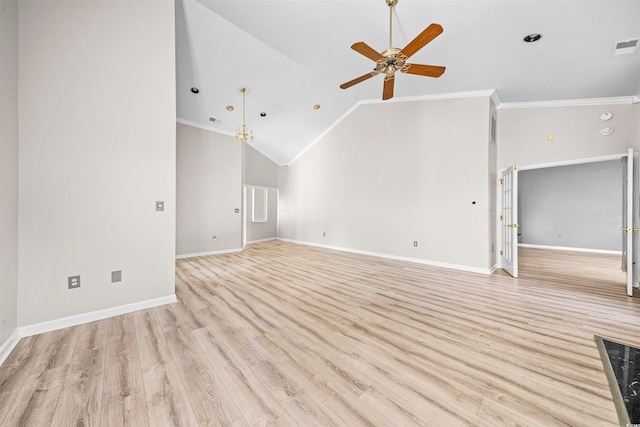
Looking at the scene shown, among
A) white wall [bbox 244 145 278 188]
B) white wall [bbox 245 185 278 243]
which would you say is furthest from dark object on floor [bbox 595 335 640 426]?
white wall [bbox 244 145 278 188]

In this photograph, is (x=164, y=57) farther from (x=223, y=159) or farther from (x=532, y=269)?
(x=532, y=269)

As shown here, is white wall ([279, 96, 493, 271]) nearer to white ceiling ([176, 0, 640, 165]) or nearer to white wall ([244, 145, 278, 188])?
white ceiling ([176, 0, 640, 165])

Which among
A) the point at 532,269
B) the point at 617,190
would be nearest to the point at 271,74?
the point at 532,269

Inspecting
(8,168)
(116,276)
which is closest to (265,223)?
(116,276)

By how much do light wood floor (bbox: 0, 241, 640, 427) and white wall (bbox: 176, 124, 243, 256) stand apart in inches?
113

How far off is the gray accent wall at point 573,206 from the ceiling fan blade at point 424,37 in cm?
768

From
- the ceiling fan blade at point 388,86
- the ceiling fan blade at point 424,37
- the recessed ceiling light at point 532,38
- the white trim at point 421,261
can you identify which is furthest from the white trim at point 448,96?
the white trim at point 421,261

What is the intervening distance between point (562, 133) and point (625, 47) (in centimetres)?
155

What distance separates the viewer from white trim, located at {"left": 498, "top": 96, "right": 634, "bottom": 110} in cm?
402

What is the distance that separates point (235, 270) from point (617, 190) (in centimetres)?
988

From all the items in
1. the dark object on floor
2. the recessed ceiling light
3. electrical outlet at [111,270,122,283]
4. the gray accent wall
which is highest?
the recessed ceiling light

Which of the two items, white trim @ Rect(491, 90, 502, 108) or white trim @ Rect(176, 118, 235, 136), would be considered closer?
white trim @ Rect(491, 90, 502, 108)

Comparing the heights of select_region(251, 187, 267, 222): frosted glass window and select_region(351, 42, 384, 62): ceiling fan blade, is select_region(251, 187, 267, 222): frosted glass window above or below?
below

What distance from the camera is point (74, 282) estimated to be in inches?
96.3
